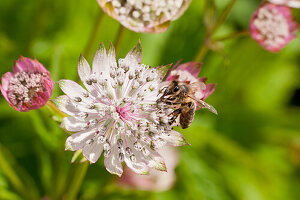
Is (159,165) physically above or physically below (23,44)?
above

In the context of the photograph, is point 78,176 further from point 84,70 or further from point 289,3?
point 289,3

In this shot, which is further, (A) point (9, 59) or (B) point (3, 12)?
(B) point (3, 12)

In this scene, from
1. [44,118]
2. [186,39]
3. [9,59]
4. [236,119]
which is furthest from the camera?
[236,119]

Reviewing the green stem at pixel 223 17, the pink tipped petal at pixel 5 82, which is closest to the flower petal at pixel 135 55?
the pink tipped petal at pixel 5 82

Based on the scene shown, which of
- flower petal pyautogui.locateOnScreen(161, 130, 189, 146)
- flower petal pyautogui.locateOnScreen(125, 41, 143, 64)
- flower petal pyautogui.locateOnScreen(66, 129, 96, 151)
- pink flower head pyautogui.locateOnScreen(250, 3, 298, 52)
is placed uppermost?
pink flower head pyautogui.locateOnScreen(250, 3, 298, 52)

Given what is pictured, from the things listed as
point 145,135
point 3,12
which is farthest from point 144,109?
point 3,12

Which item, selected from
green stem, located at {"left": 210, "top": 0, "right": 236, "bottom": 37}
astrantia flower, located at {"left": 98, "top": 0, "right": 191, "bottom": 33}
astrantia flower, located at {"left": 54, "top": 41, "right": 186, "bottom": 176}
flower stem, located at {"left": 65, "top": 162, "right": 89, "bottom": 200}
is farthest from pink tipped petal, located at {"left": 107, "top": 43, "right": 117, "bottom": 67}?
green stem, located at {"left": 210, "top": 0, "right": 236, "bottom": 37}

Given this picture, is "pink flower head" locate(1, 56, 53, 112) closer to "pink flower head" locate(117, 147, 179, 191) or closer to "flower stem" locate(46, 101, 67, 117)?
"flower stem" locate(46, 101, 67, 117)

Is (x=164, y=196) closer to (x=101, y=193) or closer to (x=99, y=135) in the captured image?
(x=101, y=193)

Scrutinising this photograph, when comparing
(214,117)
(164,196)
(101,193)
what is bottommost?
(164,196)
